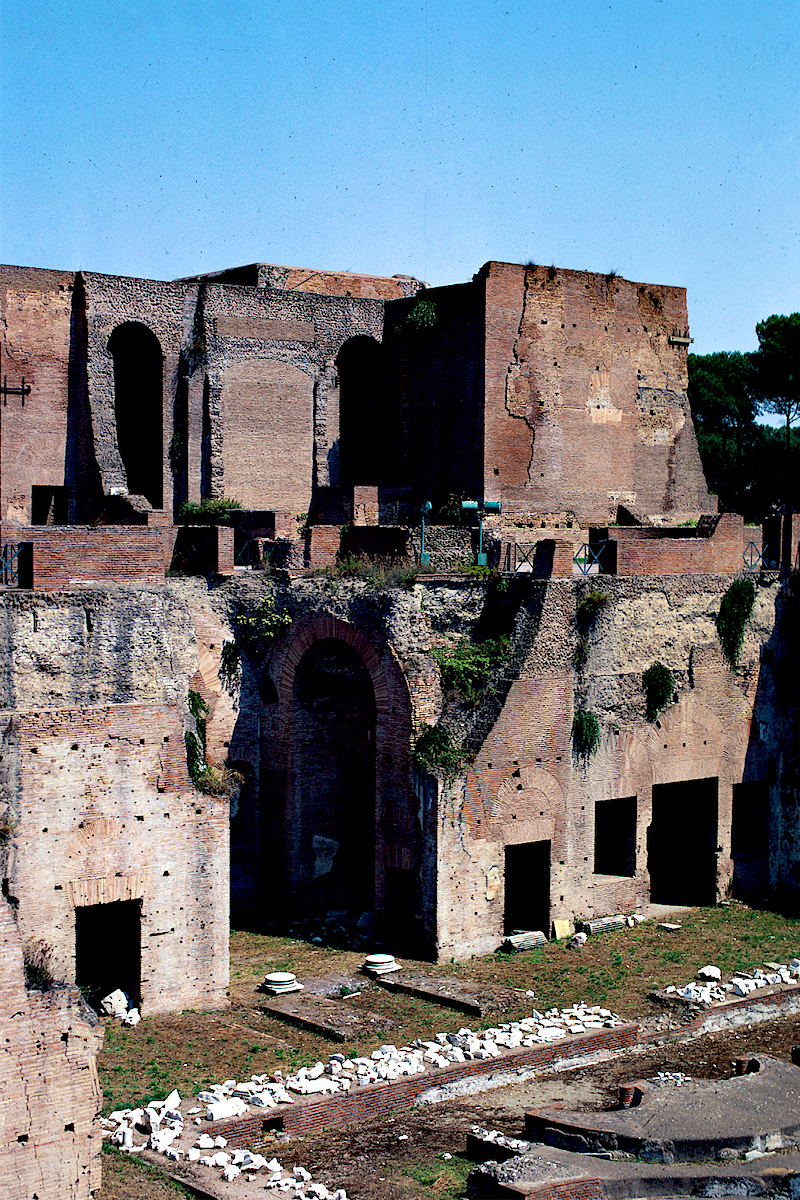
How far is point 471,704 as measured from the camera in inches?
675

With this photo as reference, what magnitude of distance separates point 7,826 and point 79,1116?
348 centimetres

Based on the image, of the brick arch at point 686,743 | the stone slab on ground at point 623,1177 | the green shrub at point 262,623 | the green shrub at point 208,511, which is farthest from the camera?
the green shrub at point 208,511

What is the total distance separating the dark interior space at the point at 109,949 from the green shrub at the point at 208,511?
8830 millimetres

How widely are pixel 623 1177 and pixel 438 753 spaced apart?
21.1 feet

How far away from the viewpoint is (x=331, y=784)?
61.5 feet

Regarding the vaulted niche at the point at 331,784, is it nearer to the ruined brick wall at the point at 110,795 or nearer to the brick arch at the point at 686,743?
the ruined brick wall at the point at 110,795

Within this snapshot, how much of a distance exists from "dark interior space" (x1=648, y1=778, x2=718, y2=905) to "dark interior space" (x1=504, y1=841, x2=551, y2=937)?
2.56m

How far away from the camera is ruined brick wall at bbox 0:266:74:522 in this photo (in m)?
22.8

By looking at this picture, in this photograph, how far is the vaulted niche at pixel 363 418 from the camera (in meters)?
25.6

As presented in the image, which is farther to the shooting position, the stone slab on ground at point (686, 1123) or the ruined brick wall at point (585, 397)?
the ruined brick wall at point (585, 397)

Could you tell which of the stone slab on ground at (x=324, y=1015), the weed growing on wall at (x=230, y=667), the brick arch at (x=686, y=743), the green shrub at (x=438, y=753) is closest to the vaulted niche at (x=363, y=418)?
the weed growing on wall at (x=230, y=667)

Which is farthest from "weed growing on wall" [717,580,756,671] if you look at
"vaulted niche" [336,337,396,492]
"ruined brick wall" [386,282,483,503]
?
"vaulted niche" [336,337,396,492]

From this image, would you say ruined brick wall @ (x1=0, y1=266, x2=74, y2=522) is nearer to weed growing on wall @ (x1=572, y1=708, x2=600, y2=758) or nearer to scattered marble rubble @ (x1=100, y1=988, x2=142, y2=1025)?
weed growing on wall @ (x1=572, y1=708, x2=600, y2=758)

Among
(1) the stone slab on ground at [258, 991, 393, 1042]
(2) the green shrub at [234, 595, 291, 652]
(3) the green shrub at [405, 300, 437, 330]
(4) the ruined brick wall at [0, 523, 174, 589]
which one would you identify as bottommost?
(1) the stone slab on ground at [258, 991, 393, 1042]
